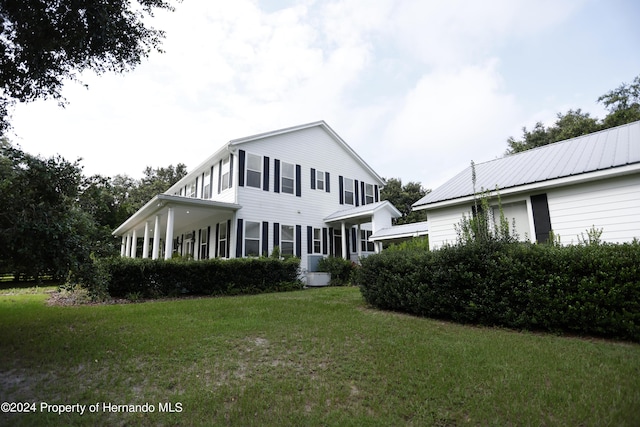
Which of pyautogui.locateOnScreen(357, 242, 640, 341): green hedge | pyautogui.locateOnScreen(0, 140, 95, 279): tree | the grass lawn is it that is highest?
pyautogui.locateOnScreen(0, 140, 95, 279): tree

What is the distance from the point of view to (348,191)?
65.4 ft

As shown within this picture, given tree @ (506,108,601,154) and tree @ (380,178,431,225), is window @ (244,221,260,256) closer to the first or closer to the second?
tree @ (380,178,431,225)

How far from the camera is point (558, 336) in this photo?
5.21m

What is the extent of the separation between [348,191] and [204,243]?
30.9 ft

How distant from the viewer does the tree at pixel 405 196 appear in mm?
35188

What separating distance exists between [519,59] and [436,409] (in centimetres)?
1412

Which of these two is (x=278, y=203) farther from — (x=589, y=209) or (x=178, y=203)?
(x=589, y=209)

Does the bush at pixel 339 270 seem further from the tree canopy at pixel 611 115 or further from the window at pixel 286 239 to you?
the tree canopy at pixel 611 115

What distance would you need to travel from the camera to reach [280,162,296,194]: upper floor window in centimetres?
1673

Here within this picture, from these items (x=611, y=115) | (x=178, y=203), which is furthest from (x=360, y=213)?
(x=611, y=115)

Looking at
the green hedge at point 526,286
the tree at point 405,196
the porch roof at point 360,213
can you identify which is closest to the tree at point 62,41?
the green hedge at point 526,286

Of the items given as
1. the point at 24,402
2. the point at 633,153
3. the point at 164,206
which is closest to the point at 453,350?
the point at 24,402

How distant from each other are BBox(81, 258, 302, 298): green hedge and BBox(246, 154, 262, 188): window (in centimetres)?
449

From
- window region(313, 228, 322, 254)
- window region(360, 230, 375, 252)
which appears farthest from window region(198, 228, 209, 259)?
window region(360, 230, 375, 252)
